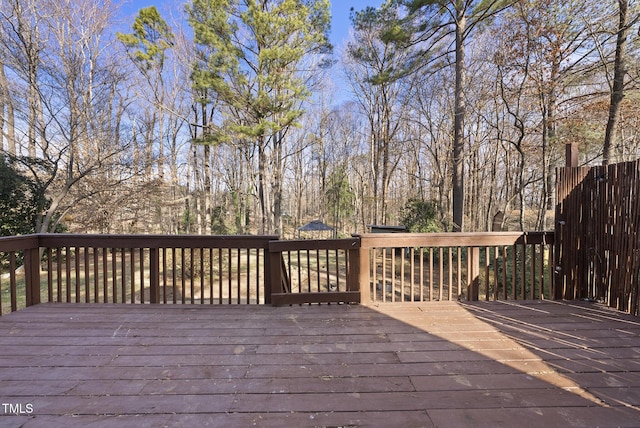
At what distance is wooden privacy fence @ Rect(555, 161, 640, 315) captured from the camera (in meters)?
2.64

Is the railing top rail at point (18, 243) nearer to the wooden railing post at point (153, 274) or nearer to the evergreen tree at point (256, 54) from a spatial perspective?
the wooden railing post at point (153, 274)

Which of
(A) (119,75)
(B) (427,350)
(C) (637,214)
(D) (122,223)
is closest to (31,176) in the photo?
(D) (122,223)

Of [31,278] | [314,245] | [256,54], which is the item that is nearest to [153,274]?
[31,278]

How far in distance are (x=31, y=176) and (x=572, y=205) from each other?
448 inches

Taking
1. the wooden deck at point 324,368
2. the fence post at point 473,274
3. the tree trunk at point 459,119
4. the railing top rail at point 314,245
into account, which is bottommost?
the wooden deck at point 324,368

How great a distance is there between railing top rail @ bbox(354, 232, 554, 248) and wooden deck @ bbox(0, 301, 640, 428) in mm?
674

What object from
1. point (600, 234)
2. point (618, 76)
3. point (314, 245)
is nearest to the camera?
point (600, 234)

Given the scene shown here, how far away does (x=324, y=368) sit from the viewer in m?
1.90

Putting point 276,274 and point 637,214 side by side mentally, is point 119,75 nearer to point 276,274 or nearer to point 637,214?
point 276,274

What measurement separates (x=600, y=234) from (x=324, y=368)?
120 inches

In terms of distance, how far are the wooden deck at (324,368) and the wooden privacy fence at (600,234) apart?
276mm

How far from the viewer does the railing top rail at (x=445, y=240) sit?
3107 millimetres

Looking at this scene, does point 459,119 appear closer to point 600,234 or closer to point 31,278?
point 600,234

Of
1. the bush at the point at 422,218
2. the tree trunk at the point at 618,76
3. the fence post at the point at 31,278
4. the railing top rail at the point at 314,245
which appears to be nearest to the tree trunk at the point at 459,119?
the bush at the point at 422,218
